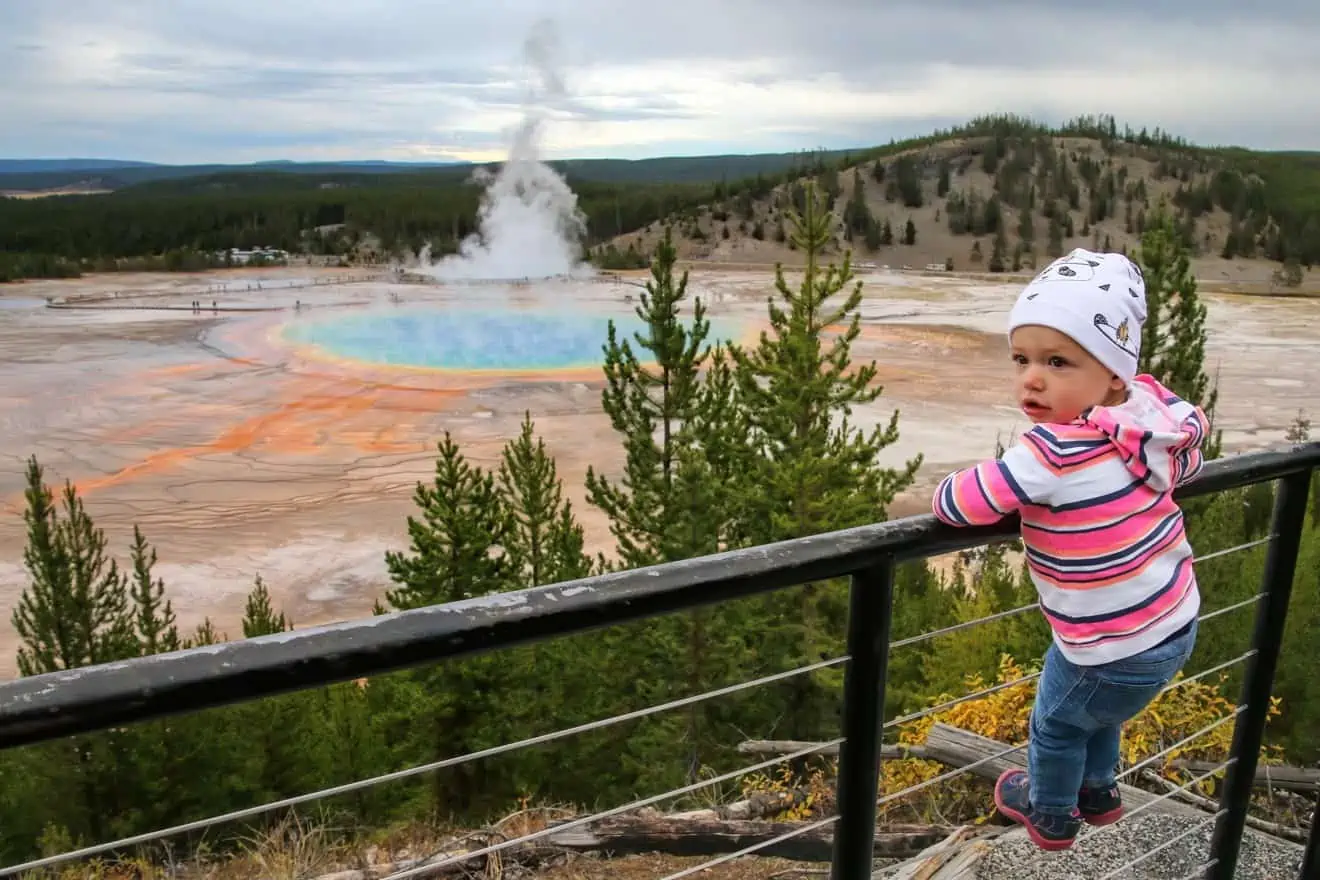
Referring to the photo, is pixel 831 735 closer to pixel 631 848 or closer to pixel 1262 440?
pixel 631 848

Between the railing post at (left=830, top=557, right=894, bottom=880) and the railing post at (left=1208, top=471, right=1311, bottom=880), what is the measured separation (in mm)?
1026

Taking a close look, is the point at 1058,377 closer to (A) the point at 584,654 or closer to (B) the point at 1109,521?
(B) the point at 1109,521

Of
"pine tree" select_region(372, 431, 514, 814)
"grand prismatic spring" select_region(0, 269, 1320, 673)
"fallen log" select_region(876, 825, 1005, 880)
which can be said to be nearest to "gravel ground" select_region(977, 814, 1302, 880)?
"fallen log" select_region(876, 825, 1005, 880)

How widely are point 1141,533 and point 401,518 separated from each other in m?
18.3

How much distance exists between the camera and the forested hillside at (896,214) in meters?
60.2

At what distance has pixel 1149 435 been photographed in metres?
1.67

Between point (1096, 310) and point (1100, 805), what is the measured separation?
0.93 meters

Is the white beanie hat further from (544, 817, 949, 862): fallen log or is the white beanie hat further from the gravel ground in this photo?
(544, 817, 949, 862): fallen log

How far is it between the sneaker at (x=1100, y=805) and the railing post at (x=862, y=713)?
2.25ft

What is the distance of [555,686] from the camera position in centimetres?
1427

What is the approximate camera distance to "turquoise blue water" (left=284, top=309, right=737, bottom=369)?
3200 centimetres

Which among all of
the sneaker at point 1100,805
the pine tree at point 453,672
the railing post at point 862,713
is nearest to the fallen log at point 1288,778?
the sneaker at point 1100,805

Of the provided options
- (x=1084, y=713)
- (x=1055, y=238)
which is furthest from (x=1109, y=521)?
(x=1055, y=238)

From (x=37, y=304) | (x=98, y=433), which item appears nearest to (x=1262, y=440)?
(x=98, y=433)
